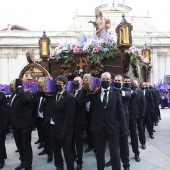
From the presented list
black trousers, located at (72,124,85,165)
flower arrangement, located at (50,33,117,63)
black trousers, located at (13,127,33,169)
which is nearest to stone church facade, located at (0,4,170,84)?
flower arrangement, located at (50,33,117,63)

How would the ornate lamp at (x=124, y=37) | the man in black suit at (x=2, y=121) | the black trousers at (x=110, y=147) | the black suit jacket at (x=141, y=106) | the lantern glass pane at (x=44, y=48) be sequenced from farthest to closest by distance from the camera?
the lantern glass pane at (x=44, y=48) < the ornate lamp at (x=124, y=37) < the black suit jacket at (x=141, y=106) < the man in black suit at (x=2, y=121) < the black trousers at (x=110, y=147)

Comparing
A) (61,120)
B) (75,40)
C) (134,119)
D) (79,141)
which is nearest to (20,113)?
(61,120)

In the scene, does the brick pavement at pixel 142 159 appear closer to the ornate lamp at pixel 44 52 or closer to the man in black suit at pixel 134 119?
the man in black suit at pixel 134 119

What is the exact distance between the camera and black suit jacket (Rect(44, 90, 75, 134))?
4746mm

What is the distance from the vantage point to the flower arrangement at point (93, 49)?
25.0 ft

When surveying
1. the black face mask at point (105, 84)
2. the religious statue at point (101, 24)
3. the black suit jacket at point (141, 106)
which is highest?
the religious statue at point (101, 24)

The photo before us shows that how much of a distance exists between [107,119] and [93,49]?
11.7 ft

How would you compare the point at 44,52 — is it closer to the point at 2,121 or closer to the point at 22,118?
the point at 2,121

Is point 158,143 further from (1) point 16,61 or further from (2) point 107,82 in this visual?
(1) point 16,61

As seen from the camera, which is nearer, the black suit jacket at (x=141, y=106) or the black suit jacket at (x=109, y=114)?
the black suit jacket at (x=109, y=114)

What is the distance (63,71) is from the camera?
8258 millimetres

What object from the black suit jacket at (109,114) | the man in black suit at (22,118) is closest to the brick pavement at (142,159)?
the man in black suit at (22,118)

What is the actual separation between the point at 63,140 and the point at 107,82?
1250 mm

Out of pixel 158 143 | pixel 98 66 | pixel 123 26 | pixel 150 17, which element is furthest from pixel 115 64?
pixel 150 17
